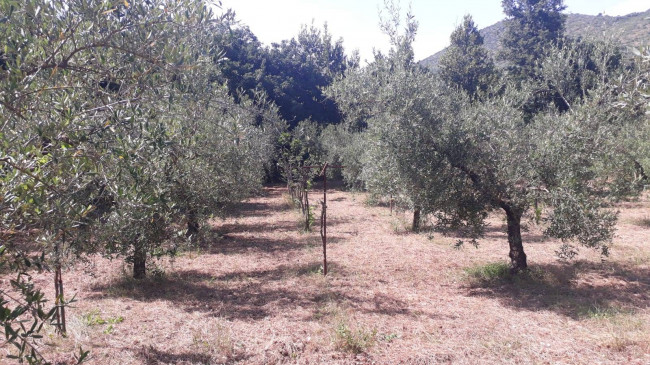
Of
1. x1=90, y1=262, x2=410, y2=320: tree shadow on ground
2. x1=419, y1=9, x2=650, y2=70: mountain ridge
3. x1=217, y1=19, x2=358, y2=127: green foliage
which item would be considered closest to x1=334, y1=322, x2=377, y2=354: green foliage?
x1=90, y1=262, x2=410, y2=320: tree shadow on ground

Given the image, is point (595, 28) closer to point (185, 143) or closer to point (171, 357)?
point (185, 143)

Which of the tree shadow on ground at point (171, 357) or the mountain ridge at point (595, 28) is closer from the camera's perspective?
the tree shadow on ground at point (171, 357)

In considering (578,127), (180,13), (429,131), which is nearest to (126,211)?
(180,13)

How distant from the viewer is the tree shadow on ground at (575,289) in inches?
319

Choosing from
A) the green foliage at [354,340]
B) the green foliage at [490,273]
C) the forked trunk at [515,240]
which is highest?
the forked trunk at [515,240]

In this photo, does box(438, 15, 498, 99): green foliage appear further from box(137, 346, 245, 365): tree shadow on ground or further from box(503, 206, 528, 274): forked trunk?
box(137, 346, 245, 365): tree shadow on ground

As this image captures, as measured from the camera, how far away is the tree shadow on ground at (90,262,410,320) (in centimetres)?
810

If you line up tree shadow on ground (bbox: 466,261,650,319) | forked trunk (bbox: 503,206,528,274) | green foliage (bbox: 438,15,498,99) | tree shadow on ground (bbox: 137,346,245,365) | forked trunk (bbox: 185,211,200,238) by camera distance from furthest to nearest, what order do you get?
green foliage (bbox: 438,15,498,99)
forked trunk (bbox: 185,211,200,238)
forked trunk (bbox: 503,206,528,274)
tree shadow on ground (bbox: 466,261,650,319)
tree shadow on ground (bbox: 137,346,245,365)

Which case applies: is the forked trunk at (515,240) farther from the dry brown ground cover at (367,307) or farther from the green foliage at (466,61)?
the green foliage at (466,61)

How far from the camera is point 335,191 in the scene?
30.1m

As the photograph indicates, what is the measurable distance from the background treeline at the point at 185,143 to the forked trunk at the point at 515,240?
34 mm

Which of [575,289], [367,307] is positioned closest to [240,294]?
[367,307]

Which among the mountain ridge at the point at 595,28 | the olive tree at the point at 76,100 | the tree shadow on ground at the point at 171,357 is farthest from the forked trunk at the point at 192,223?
the mountain ridge at the point at 595,28

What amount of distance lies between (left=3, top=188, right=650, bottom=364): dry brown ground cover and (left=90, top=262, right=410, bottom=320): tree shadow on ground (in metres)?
0.04
